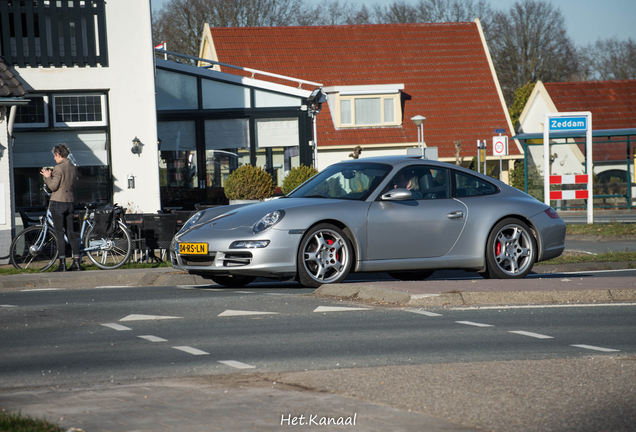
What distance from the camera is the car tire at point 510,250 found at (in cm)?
1009

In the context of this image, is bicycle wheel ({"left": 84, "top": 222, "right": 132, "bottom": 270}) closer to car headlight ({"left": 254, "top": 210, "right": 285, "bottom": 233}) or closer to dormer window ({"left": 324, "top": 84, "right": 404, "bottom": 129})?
car headlight ({"left": 254, "top": 210, "right": 285, "bottom": 233})

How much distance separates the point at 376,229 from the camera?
961cm

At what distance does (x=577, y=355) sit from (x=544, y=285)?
3.27 metres

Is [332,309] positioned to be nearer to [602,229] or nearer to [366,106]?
[602,229]

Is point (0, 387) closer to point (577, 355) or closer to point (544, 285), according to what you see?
point (577, 355)

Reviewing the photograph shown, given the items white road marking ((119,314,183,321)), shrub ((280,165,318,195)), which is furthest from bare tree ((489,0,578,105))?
white road marking ((119,314,183,321))

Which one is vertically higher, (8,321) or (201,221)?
(201,221)

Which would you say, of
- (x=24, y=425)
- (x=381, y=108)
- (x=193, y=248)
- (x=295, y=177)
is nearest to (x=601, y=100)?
(x=381, y=108)

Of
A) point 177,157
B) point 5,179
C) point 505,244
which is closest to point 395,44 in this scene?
point 177,157

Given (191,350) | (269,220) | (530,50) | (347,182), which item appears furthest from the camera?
(530,50)

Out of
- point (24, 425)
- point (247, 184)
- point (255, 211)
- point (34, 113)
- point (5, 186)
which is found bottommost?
point (24, 425)

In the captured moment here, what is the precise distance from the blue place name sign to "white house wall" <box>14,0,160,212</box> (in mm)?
10734

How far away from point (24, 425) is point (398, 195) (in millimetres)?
6279

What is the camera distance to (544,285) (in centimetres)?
908
